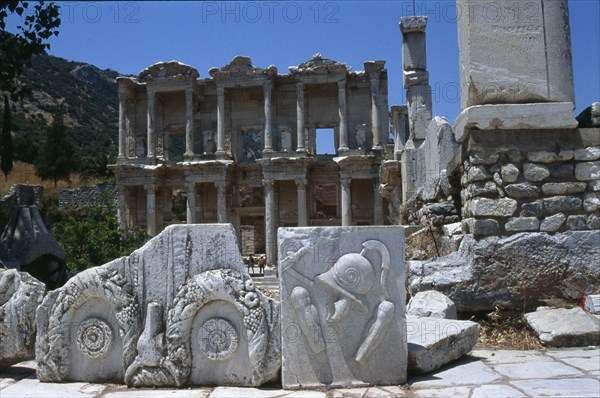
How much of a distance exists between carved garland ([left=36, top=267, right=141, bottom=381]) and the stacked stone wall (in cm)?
301

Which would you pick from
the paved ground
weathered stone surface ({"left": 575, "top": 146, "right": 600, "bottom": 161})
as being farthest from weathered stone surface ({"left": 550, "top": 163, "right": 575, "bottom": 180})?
the paved ground

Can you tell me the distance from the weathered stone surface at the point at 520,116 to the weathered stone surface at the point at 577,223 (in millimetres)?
801

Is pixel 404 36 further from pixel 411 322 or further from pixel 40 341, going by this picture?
pixel 40 341

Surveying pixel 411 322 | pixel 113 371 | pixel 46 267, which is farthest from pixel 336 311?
pixel 46 267

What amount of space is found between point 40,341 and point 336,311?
6.69 feet

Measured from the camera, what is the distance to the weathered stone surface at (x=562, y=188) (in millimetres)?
4914

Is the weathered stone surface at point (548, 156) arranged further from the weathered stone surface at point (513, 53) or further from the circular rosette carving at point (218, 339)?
the circular rosette carving at point (218, 339)

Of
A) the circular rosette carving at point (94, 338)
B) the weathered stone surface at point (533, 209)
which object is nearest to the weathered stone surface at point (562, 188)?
the weathered stone surface at point (533, 209)

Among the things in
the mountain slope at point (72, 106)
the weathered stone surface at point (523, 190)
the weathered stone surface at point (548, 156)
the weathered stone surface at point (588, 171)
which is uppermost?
the mountain slope at point (72, 106)

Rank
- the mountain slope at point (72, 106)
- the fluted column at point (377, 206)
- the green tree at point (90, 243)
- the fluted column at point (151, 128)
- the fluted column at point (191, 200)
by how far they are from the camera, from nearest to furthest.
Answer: the green tree at point (90, 243) < the fluted column at point (377, 206) < the fluted column at point (191, 200) < the fluted column at point (151, 128) < the mountain slope at point (72, 106)

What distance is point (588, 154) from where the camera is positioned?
16.1 feet

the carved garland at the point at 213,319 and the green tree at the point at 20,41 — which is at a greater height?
the green tree at the point at 20,41

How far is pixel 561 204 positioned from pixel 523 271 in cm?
68

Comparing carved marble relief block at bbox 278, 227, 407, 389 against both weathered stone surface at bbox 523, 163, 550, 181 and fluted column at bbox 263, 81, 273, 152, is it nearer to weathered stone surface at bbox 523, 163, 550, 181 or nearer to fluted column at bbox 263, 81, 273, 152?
weathered stone surface at bbox 523, 163, 550, 181
